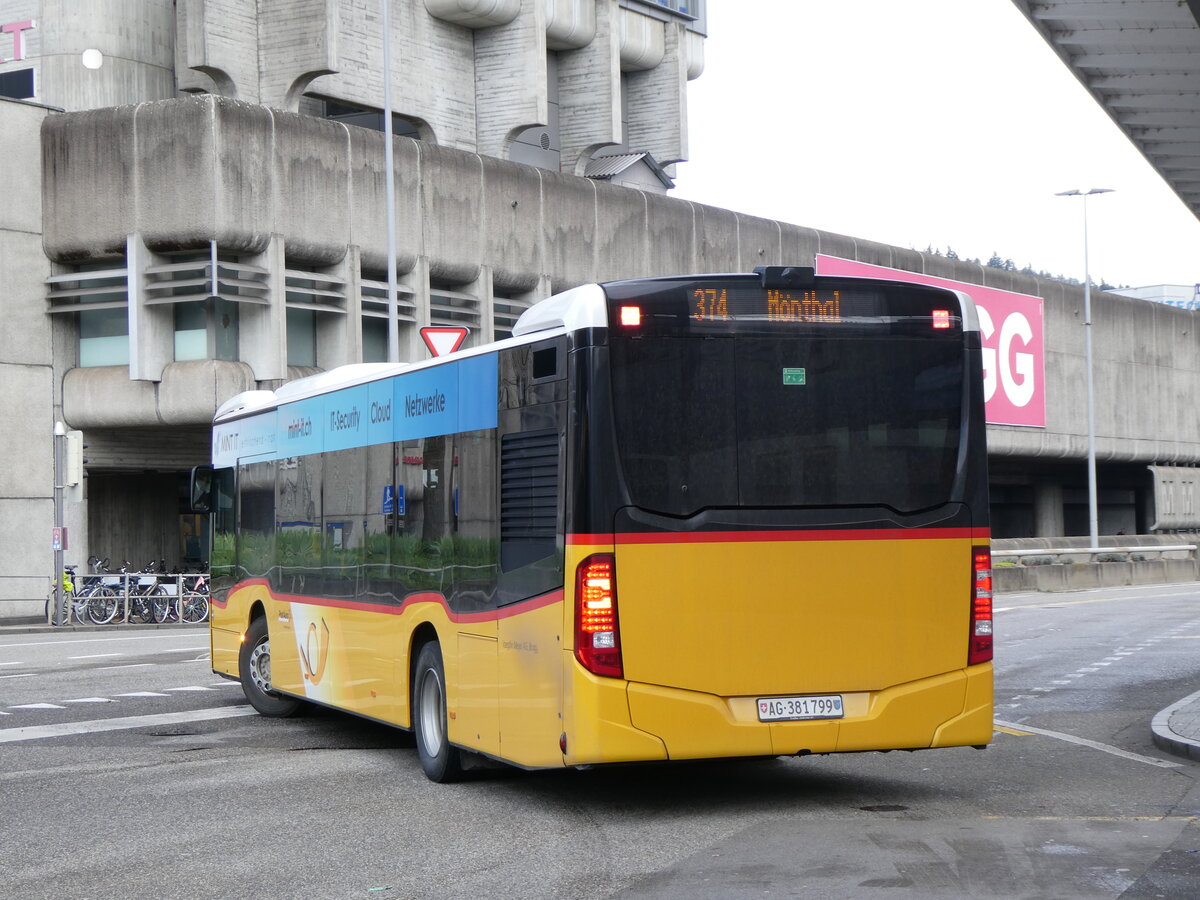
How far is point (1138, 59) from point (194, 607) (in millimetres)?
24276

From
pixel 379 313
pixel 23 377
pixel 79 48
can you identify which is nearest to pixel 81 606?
pixel 23 377

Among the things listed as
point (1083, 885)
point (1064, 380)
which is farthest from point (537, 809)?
point (1064, 380)

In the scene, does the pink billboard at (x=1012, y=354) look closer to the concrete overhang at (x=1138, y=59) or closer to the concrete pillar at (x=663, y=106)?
the concrete pillar at (x=663, y=106)

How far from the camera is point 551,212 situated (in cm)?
4322

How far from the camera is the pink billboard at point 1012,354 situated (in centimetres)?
5928

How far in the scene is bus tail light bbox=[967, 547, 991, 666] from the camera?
31.8 ft

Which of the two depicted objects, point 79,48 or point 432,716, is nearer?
point 432,716

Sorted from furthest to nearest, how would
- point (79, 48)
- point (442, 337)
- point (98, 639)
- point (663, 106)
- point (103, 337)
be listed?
point (663, 106)
point (79, 48)
point (103, 337)
point (98, 639)
point (442, 337)

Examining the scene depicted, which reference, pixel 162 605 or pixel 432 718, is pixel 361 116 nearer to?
pixel 162 605

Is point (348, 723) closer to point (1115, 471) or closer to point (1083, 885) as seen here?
point (1083, 885)

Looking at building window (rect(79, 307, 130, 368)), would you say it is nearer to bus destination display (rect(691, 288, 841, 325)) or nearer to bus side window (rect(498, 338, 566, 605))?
bus side window (rect(498, 338, 566, 605))

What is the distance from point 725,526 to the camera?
9203mm

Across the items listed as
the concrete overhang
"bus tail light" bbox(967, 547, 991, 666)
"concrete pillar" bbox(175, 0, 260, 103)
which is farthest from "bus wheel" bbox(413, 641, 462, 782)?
"concrete pillar" bbox(175, 0, 260, 103)

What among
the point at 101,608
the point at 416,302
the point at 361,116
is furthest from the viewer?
the point at 361,116
